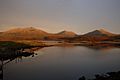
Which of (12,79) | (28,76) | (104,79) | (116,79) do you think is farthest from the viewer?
(28,76)

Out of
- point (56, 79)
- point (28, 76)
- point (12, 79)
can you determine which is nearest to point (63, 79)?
point (56, 79)

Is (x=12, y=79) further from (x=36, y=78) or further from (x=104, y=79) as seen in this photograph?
(x=104, y=79)

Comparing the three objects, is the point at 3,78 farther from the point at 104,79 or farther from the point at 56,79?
the point at 104,79

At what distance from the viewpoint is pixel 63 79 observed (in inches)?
933

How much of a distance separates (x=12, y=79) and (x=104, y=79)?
11.4 meters

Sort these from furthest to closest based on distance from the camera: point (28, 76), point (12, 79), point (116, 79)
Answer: point (28, 76) < point (12, 79) < point (116, 79)

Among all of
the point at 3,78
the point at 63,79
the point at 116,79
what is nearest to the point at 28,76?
the point at 3,78

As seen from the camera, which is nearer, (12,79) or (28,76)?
(12,79)

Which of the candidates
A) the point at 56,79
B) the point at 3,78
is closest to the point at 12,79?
the point at 3,78

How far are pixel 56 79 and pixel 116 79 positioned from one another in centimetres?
813

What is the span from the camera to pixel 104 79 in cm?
2042

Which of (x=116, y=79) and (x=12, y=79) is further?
(x=12, y=79)

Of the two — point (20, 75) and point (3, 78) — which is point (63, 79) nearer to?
point (20, 75)

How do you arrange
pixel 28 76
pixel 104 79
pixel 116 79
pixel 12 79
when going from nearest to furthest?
1. pixel 116 79
2. pixel 104 79
3. pixel 12 79
4. pixel 28 76
